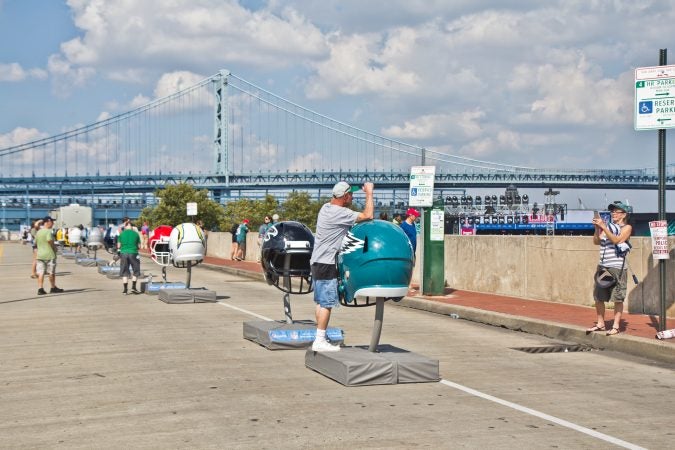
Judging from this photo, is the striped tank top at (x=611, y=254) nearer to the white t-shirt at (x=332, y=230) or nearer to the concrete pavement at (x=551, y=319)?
the concrete pavement at (x=551, y=319)

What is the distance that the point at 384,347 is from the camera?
9.77 metres

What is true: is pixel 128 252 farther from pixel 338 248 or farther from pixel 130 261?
pixel 338 248

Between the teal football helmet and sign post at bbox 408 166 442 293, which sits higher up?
sign post at bbox 408 166 442 293

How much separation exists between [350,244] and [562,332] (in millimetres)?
5160

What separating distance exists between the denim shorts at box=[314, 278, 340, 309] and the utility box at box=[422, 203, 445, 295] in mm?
9183

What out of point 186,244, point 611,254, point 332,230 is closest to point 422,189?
point 186,244

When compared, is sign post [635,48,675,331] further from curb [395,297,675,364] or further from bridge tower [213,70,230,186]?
bridge tower [213,70,230,186]

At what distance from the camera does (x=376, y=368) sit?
8.45 metres

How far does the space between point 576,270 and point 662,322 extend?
466 centimetres

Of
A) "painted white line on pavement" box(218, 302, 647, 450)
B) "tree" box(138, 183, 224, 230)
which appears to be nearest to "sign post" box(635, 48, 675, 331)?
"painted white line on pavement" box(218, 302, 647, 450)

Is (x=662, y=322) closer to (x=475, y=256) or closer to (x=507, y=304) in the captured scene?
(x=507, y=304)

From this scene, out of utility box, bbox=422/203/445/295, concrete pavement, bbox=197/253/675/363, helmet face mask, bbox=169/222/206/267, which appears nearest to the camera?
concrete pavement, bbox=197/253/675/363

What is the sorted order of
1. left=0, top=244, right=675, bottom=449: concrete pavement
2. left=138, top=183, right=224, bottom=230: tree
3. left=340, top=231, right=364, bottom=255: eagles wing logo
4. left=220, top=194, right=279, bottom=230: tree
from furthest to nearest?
left=220, top=194, right=279, bottom=230: tree < left=138, top=183, right=224, bottom=230: tree < left=340, top=231, right=364, bottom=255: eagles wing logo < left=0, top=244, right=675, bottom=449: concrete pavement

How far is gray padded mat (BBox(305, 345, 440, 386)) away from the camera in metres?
8.39
